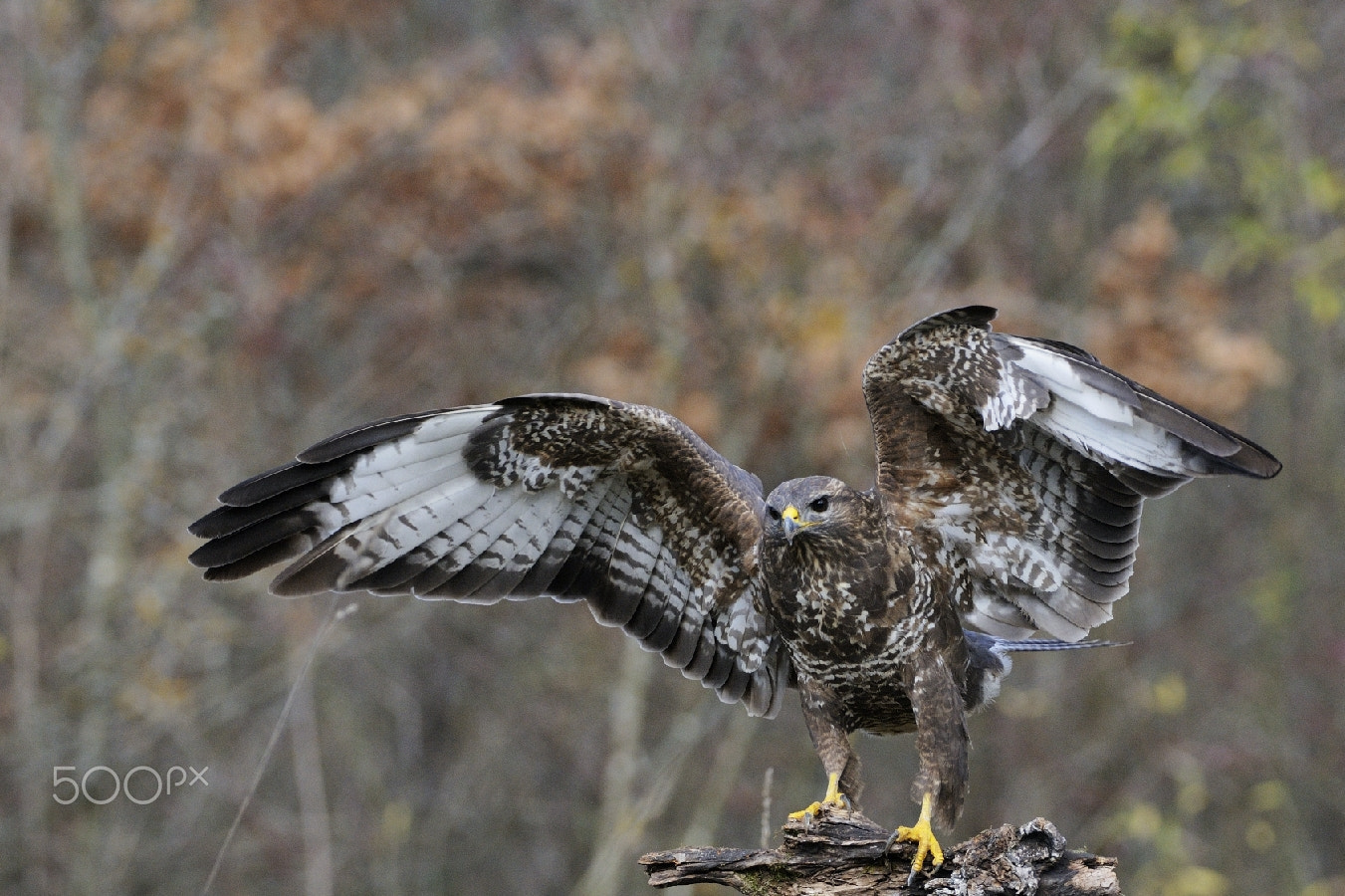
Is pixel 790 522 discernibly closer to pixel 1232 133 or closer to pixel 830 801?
pixel 830 801

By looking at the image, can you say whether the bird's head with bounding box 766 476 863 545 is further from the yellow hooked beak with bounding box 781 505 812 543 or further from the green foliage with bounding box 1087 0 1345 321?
the green foliage with bounding box 1087 0 1345 321

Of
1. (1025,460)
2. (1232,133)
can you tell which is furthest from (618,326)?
(1025,460)

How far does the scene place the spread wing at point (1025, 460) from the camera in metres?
4.82

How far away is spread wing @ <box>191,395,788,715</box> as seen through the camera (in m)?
5.32

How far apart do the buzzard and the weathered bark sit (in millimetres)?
101

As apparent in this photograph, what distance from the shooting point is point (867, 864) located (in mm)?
4840

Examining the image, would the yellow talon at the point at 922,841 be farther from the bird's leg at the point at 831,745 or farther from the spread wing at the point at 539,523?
the spread wing at the point at 539,523

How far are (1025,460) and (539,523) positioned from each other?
1.81 m

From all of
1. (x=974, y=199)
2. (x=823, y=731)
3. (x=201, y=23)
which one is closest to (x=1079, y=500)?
(x=823, y=731)

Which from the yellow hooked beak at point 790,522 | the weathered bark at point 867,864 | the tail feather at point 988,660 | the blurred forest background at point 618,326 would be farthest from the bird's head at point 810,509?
the blurred forest background at point 618,326

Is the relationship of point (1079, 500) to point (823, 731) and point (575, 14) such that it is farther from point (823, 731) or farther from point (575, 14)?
point (575, 14)

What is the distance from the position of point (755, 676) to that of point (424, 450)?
1614 millimetres

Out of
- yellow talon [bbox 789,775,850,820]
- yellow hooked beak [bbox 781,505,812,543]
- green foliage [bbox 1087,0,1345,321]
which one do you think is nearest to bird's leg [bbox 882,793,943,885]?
yellow talon [bbox 789,775,850,820]

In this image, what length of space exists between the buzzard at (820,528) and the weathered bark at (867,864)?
10 cm
